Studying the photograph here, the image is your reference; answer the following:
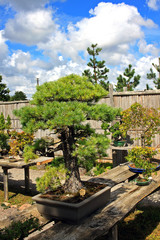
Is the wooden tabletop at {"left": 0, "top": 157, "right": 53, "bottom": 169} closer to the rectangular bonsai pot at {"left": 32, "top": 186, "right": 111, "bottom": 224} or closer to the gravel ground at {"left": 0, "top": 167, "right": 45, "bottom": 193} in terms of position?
the gravel ground at {"left": 0, "top": 167, "right": 45, "bottom": 193}

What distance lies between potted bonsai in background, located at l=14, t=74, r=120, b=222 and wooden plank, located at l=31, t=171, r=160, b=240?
0.26 ft

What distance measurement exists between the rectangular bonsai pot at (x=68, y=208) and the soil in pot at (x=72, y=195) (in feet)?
0.25

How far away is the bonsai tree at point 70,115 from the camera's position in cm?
224

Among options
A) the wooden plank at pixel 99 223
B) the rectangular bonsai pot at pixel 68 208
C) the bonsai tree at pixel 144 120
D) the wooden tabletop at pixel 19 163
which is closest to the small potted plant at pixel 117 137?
the bonsai tree at pixel 144 120

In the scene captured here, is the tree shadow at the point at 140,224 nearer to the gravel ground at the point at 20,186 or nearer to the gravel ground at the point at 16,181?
the gravel ground at the point at 20,186

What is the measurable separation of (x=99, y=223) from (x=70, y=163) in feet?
2.23

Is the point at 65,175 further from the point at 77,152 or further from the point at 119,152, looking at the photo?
the point at 119,152

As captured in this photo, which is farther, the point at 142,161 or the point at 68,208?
the point at 142,161

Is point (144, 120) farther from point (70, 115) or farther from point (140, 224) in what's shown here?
point (70, 115)

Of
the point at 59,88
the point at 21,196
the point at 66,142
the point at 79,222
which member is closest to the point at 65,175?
the point at 66,142

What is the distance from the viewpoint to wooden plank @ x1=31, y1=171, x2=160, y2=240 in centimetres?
200

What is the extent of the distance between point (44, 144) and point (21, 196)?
3790mm

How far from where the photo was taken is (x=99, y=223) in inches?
87.3

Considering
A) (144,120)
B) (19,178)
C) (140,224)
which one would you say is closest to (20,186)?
(19,178)
